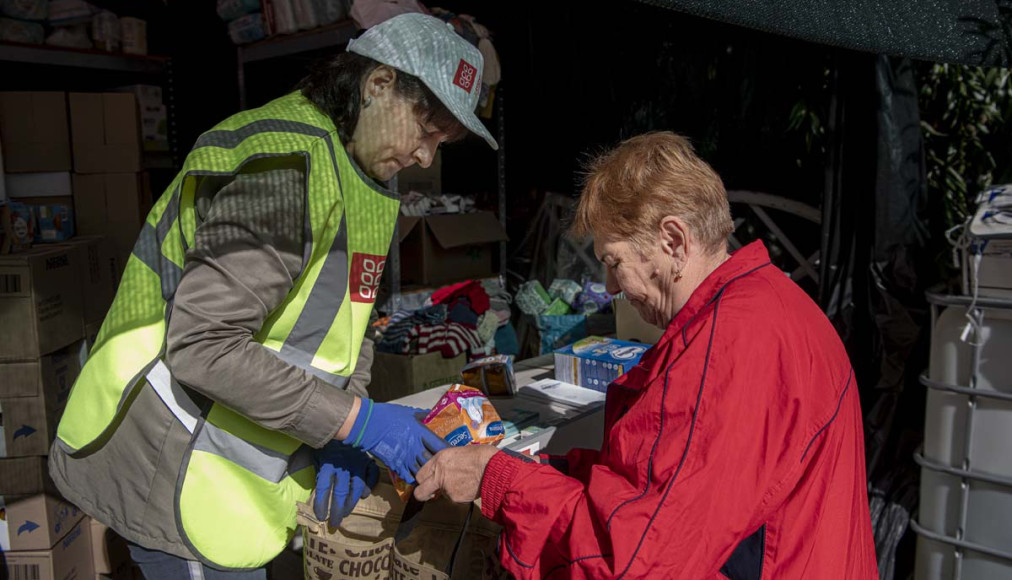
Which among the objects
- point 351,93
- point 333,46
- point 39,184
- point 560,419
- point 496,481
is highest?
point 333,46

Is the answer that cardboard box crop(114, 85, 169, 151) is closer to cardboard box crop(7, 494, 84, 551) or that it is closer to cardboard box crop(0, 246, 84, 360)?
cardboard box crop(0, 246, 84, 360)

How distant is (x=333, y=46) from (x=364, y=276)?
3.09 meters

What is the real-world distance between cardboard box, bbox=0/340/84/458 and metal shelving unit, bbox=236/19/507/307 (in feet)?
5.70

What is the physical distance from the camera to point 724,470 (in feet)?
3.62

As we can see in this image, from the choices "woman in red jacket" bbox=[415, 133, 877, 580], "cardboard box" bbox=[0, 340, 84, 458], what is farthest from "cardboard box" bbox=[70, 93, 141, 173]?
"woman in red jacket" bbox=[415, 133, 877, 580]

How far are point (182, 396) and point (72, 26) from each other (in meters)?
4.16

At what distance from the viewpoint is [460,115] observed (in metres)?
1.54

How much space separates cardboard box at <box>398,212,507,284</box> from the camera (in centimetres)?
444

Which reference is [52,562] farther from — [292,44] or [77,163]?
[292,44]

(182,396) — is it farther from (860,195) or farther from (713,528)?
(860,195)

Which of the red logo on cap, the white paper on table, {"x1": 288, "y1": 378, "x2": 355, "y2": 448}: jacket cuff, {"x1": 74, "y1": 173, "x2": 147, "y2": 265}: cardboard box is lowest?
the white paper on table

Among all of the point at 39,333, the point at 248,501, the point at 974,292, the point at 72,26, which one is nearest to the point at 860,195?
the point at 974,292

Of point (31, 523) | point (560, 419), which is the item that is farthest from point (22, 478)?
point (560, 419)

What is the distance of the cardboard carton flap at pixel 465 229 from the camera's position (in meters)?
4.46
